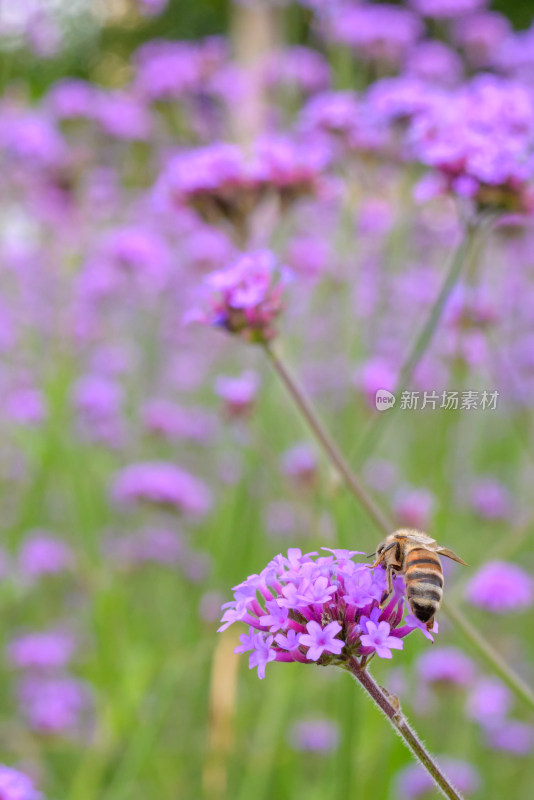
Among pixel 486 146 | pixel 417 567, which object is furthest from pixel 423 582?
pixel 486 146

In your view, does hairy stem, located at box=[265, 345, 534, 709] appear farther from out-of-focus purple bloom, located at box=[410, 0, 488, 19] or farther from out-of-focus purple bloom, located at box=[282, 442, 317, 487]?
out-of-focus purple bloom, located at box=[410, 0, 488, 19]

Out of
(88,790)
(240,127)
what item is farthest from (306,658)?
(240,127)

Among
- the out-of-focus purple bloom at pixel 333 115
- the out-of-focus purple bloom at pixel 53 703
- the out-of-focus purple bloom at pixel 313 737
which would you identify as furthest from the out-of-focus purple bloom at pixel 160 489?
the out-of-focus purple bloom at pixel 333 115

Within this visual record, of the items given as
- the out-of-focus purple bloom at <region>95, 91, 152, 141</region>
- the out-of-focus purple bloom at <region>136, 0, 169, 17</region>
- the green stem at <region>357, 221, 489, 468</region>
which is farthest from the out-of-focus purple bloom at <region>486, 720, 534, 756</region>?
the out-of-focus purple bloom at <region>136, 0, 169, 17</region>

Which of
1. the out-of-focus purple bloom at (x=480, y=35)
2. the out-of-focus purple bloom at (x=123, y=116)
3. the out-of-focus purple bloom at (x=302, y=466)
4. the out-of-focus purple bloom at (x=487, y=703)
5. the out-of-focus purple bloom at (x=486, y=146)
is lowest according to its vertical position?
the out-of-focus purple bloom at (x=487, y=703)

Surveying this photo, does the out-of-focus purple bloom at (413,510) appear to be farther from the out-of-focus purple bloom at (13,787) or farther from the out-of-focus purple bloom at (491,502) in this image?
the out-of-focus purple bloom at (13,787)

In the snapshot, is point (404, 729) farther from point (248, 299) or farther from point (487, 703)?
point (487, 703)
